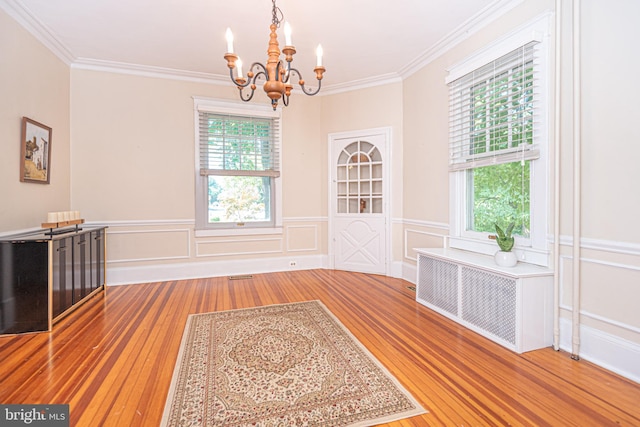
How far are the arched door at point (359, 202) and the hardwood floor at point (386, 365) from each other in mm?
1456

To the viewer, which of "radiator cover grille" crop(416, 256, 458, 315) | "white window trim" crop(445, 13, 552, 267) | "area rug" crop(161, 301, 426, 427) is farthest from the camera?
"radiator cover grille" crop(416, 256, 458, 315)

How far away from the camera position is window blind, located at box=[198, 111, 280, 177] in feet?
15.2

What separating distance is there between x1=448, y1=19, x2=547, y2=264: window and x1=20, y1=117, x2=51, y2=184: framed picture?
15.4 ft

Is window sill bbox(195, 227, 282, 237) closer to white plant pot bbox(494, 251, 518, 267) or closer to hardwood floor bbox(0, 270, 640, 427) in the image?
hardwood floor bbox(0, 270, 640, 427)

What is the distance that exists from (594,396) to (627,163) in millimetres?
1531

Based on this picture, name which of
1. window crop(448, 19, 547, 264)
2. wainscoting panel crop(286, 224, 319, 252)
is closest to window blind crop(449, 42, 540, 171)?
window crop(448, 19, 547, 264)

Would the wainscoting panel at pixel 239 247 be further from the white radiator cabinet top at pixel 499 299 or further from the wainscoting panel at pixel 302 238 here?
the white radiator cabinet top at pixel 499 299

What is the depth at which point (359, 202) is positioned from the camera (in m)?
4.99

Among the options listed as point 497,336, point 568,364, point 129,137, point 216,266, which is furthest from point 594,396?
point 129,137

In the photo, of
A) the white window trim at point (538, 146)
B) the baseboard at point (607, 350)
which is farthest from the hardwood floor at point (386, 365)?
the white window trim at point (538, 146)

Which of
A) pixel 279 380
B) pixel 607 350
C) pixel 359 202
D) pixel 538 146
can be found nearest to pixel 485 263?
pixel 607 350

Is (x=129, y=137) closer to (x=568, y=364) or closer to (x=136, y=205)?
(x=136, y=205)

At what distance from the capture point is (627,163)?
2.01 metres

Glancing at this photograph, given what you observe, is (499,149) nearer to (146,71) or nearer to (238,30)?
(238,30)
